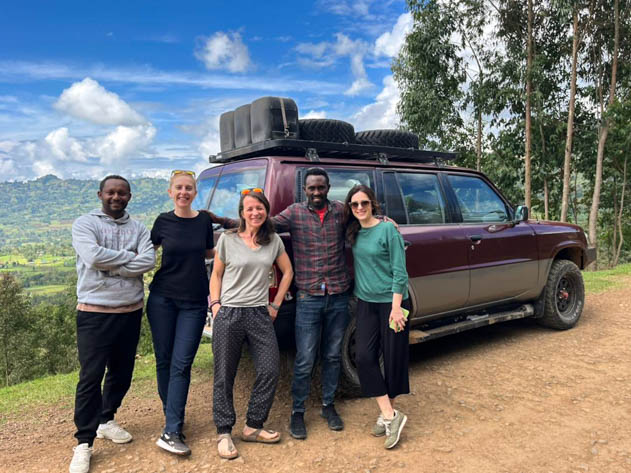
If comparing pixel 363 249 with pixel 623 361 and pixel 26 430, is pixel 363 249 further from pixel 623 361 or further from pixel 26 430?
pixel 623 361

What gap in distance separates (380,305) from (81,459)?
2091 millimetres

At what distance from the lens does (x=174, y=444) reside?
10.3 ft

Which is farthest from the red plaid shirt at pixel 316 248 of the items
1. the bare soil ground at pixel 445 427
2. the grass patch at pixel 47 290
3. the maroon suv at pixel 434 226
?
the grass patch at pixel 47 290

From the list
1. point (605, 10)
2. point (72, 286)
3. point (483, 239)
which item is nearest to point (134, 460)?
point (483, 239)

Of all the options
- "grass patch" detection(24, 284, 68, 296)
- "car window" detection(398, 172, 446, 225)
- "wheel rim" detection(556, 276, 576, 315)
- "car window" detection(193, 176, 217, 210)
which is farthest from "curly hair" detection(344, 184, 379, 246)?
"grass patch" detection(24, 284, 68, 296)

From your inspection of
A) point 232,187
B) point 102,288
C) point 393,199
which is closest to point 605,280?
point 393,199

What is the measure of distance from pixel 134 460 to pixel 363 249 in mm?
2011

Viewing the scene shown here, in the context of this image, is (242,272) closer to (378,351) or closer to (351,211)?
(351,211)

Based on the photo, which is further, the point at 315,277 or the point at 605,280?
the point at 605,280

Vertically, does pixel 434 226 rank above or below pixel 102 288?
above

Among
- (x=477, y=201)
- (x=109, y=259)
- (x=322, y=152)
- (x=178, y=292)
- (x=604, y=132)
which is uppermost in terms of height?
(x=604, y=132)

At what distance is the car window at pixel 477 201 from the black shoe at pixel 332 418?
243 centimetres

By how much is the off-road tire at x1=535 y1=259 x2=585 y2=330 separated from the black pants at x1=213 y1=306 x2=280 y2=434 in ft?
12.8

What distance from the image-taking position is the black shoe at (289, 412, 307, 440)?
3402 mm
